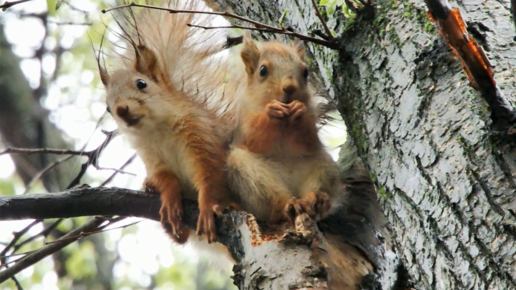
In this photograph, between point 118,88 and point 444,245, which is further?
point 118,88

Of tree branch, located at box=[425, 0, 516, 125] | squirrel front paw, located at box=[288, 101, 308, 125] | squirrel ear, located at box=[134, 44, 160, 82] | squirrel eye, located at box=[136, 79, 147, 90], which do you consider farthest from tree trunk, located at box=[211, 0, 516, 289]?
squirrel ear, located at box=[134, 44, 160, 82]

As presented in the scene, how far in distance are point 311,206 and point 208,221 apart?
51 cm

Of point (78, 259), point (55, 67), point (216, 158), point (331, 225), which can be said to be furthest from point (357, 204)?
point (55, 67)

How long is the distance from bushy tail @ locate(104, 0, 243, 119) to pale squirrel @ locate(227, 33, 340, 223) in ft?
1.39

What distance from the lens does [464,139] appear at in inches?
64.7

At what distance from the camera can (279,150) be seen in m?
3.30

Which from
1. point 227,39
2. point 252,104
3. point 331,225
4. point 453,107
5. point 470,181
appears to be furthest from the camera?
point 227,39

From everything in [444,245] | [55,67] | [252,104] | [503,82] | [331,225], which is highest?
[55,67]

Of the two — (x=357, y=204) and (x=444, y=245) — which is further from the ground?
(x=357, y=204)

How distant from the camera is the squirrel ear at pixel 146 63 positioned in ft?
11.7

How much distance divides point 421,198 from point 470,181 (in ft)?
0.70

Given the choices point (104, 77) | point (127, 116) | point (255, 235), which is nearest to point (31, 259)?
point (127, 116)

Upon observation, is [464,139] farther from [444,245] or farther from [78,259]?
[78,259]

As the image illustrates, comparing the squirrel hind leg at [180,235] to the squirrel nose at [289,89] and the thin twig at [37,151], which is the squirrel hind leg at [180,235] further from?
the squirrel nose at [289,89]
